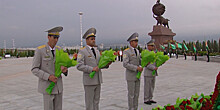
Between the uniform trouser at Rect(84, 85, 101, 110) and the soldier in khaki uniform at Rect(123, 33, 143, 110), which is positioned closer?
the uniform trouser at Rect(84, 85, 101, 110)

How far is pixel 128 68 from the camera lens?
4562 mm

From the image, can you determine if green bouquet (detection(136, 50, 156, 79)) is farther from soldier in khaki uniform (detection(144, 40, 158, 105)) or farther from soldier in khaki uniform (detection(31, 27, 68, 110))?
soldier in khaki uniform (detection(31, 27, 68, 110))

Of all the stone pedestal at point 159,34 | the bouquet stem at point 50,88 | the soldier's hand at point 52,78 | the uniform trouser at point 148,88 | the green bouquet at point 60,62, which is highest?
the stone pedestal at point 159,34

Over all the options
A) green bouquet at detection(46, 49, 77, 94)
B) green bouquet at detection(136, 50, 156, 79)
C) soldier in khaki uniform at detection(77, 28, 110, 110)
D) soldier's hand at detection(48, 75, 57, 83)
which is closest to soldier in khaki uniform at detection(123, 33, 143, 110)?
green bouquet at detection(136, 50, 156, 79)

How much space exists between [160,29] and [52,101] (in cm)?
3021

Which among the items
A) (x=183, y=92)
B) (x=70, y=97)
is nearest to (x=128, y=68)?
(x=70, y=97)

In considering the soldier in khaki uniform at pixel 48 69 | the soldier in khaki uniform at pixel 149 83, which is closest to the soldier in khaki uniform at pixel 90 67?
the soldier in khaki uniform at pixel 48 69

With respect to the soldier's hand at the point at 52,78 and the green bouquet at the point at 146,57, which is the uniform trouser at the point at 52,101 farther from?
the green bouquet at the point at 146,57

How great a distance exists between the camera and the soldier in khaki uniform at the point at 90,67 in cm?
385

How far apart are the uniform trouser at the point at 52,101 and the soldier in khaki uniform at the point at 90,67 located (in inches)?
28.2

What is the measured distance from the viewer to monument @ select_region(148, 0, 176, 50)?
104ft

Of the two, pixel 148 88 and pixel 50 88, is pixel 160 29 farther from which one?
pixel 50 88

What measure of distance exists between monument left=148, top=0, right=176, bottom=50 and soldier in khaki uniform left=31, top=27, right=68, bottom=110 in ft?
95.3

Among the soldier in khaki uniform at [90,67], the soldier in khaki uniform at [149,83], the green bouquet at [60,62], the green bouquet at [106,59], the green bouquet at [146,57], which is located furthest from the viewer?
the soldier in khaki uniform at [149,83]
